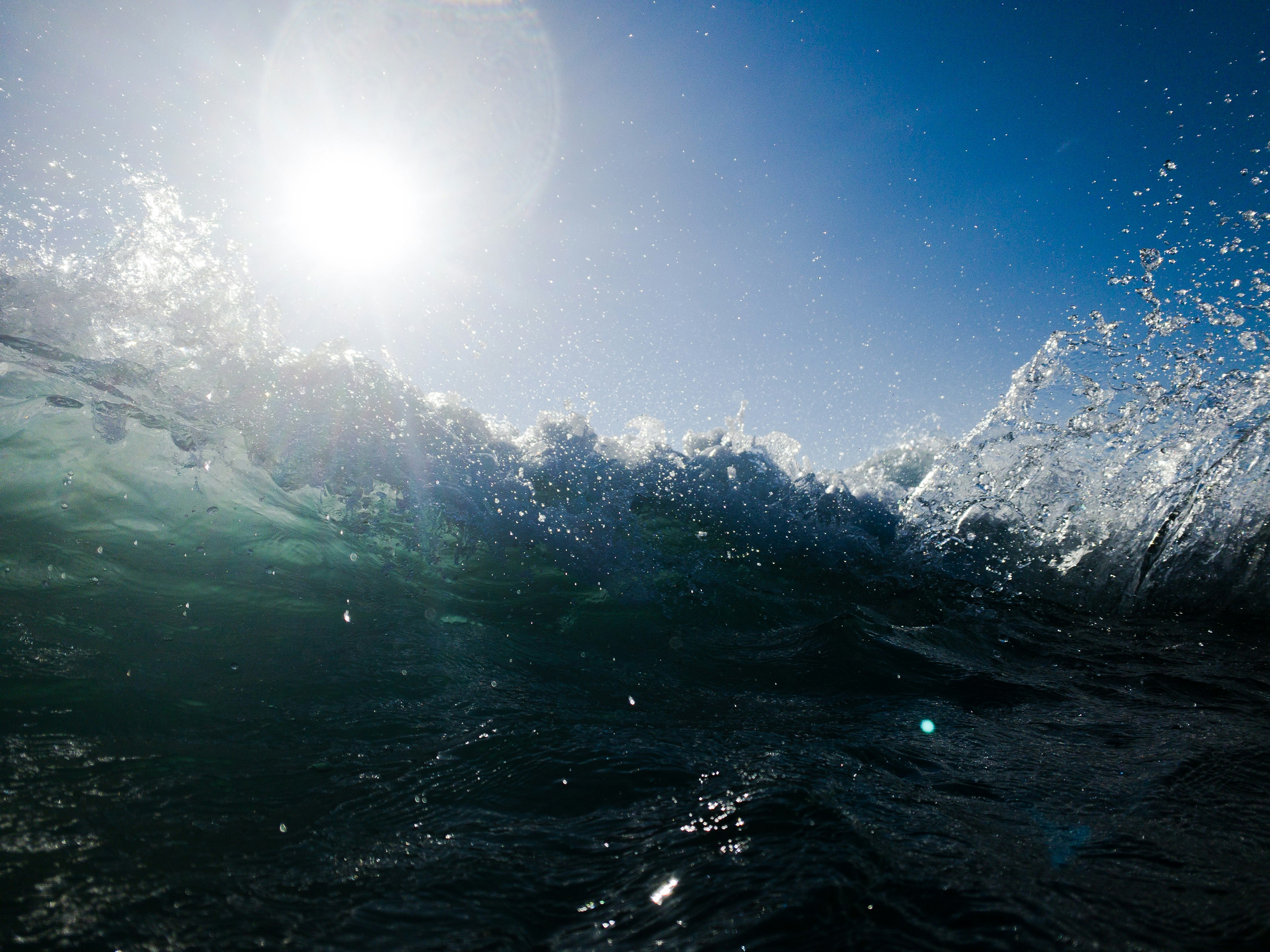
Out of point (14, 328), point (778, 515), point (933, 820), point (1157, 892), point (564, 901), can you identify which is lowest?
point (1157, 892)

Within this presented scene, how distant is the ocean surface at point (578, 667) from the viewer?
152cm

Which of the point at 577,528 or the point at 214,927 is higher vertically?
the point at 577,528

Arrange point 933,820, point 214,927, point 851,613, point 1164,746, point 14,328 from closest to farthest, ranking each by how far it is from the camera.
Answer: point 214,927
point 933,820
point 1164,746
point 851,613
point 14,328

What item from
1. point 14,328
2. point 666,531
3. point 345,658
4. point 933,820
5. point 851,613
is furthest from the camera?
point 666,531

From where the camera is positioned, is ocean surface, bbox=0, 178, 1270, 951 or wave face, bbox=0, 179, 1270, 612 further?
wave face, bbox=0, 179, 1270, 612

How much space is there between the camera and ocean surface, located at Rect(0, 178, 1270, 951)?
1.52 metres

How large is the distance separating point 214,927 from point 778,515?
24.6 ft

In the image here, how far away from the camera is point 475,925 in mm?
1447

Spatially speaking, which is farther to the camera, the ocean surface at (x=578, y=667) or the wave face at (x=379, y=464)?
the wave face at (x=379, y=464)

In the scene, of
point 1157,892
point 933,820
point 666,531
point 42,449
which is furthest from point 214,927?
point 42,449

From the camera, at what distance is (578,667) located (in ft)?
12.9

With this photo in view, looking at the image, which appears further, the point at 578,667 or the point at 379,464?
the point at 379,464

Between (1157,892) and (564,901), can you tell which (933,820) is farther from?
(564,901)

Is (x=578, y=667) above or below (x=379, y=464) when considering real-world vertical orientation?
below
